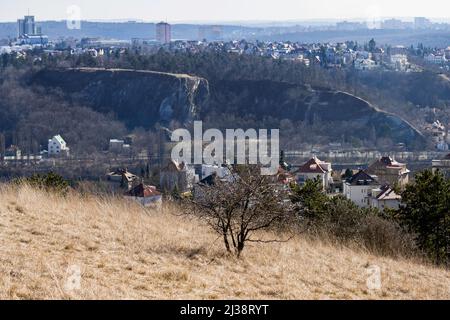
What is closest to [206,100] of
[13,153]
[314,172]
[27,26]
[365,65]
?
[13,153]

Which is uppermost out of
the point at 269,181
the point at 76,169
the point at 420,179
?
the point at 269,181

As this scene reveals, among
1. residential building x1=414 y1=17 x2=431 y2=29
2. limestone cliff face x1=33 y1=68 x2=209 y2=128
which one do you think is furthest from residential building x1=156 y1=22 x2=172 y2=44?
residential building x1=414 y1=17 x2=431 y2=29

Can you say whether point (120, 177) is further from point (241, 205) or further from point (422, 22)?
point (422, 22)

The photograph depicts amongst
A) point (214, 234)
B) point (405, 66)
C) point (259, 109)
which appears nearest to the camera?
point (214, 234)

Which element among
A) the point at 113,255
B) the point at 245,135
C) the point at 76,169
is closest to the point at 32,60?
the point at 245,135

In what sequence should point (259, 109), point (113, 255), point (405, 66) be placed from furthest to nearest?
1. point (405, 66)
2. point (259, 109)
3. point (113, 255)

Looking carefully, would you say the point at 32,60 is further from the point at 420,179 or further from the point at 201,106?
A: the point at 420,179
